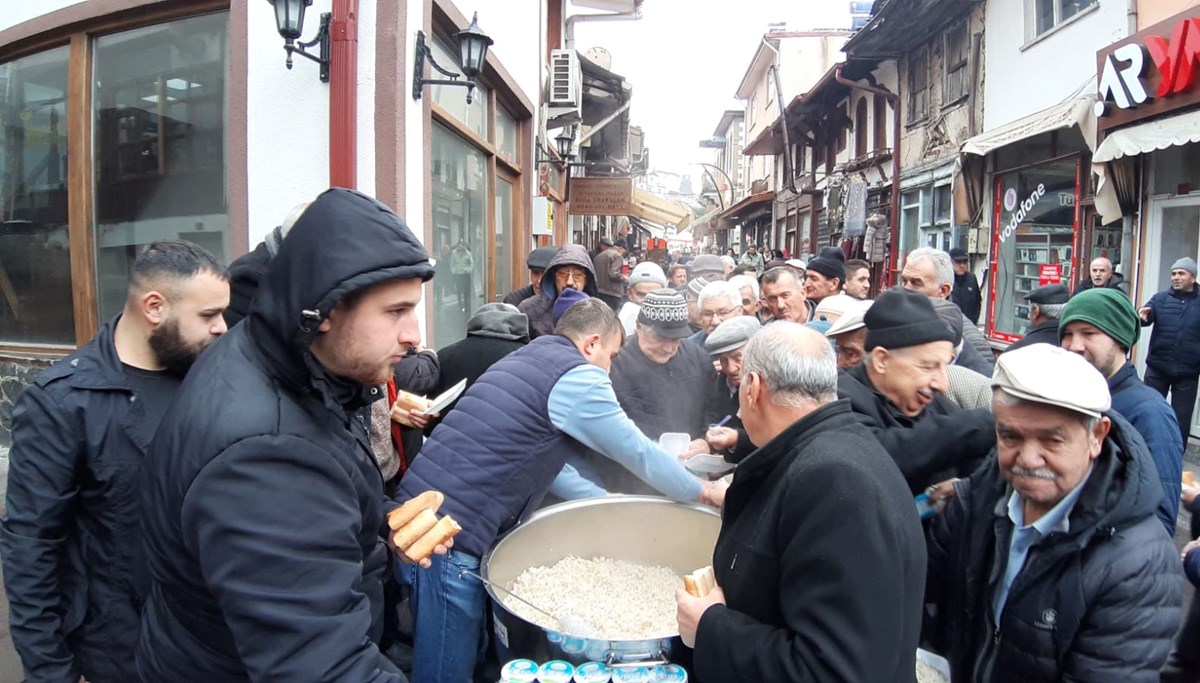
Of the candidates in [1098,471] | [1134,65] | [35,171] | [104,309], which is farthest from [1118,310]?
[35,171]

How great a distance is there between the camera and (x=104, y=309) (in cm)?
612

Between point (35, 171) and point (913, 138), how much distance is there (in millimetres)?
13894

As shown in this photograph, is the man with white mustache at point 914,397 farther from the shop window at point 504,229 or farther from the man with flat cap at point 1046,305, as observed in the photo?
the shop window at point 504,229

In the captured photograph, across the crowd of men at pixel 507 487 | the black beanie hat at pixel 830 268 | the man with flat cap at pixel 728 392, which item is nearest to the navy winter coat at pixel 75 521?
the crowd of men at pixel 507 487

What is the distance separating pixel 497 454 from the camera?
254 centimetres

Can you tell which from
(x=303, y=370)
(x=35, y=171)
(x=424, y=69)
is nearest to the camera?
(x=303, y=370)

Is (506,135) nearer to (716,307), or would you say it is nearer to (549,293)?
(549,293)

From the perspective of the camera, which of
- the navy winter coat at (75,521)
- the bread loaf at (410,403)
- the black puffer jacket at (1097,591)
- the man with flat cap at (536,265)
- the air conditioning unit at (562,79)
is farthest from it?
the air conditioning unit at (562,79)

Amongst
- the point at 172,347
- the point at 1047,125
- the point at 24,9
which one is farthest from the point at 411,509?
the point at 1047,125

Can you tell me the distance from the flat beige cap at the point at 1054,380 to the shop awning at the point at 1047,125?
7.74 m

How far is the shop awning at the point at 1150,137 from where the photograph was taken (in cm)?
639

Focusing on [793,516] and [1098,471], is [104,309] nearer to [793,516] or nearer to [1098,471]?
[793,516]

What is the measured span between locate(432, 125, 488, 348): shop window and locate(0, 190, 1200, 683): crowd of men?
11.1ft

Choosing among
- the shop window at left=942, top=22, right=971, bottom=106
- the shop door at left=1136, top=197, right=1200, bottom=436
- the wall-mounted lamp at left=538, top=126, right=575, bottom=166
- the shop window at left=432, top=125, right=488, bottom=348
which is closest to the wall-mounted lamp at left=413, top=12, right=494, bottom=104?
the shop window at left=432, top=125, right=488, bottom=348
